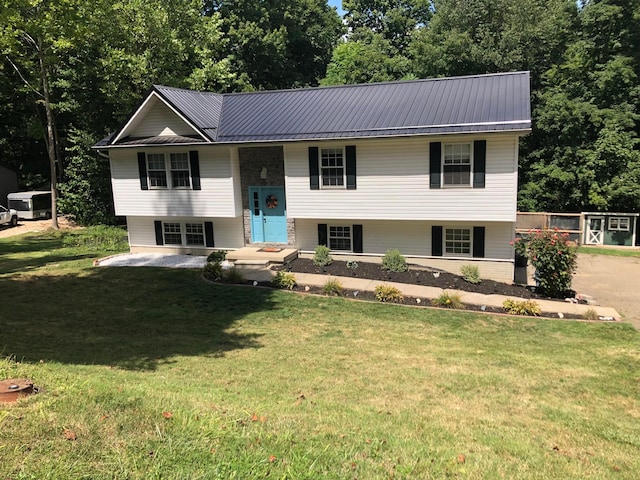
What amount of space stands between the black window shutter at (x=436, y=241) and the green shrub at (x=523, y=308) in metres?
4.41

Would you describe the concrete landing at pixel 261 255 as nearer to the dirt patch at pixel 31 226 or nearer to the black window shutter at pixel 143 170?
the black window shutter at pixel 143 170

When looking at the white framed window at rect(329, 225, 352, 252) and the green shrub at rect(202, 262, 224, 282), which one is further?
the white framed window at rect(329, 225, 352, 252)

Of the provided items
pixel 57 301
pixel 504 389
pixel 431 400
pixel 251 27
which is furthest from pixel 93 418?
pixel 251 27

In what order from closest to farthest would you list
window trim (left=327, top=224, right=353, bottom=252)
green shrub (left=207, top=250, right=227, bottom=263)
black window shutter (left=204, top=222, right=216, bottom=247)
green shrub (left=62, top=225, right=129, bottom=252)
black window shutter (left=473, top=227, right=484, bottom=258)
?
black window shutter (left=473, top=227, right=484, bottom=258) → green shrub (left=207, top=250, right=227, bottom=263) → window trim (left=327, top=224, right=353, bottom=252) → black window shutter (left=204, top=222, right=216, bottom=247) → green shrub (left=62, top=225, right=129, bottom=252)

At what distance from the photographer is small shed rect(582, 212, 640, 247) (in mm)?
24688

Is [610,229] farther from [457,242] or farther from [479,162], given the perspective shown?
[479,162]

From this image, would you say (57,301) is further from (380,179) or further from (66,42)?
(66,42)

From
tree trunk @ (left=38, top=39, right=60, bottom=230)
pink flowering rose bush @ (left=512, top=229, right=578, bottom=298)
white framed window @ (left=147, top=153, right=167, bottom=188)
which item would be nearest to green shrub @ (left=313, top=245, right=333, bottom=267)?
pink flowering rose bush @ (left=512, top=229, right=578, bottom=298)

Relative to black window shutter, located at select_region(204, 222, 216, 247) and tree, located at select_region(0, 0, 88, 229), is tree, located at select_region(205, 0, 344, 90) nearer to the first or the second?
tree, located at select_region(0, 0, 88, 229)

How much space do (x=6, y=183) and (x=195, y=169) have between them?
2182 centimetres

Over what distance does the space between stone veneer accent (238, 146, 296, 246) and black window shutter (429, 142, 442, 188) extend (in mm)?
5880

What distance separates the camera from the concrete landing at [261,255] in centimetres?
1862

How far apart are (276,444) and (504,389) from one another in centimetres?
469

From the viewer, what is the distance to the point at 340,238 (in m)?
19.6
